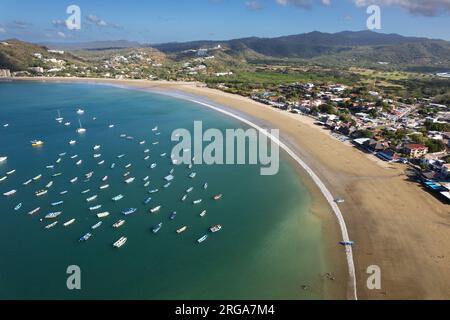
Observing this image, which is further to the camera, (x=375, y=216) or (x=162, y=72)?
(x=162, y=72)

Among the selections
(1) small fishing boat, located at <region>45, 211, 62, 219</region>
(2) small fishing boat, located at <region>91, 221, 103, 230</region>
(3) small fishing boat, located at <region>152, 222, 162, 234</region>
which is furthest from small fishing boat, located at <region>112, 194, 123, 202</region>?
(3) small fishing boat, located at <region>152, 222, 162, 234</region>

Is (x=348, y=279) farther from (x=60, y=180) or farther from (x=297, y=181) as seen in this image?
(x=60, y=180)

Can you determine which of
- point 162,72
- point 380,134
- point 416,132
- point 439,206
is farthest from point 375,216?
point 162,72

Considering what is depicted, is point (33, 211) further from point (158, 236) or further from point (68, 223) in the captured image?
point (158, 236)

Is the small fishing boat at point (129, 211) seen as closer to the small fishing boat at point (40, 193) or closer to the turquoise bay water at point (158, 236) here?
the turquoise bay water at point (158, 236)

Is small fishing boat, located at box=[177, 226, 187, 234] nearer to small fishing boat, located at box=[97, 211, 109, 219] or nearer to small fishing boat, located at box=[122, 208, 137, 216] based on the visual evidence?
small fishing boat, located at box=[122, 208, 137, 216]
